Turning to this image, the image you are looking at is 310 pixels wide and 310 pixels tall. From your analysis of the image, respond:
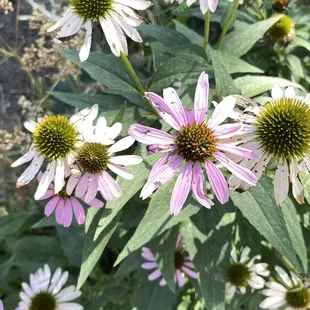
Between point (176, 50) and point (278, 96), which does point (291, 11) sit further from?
point (278, 96)

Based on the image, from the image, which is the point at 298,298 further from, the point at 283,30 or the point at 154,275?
the point at 283,30

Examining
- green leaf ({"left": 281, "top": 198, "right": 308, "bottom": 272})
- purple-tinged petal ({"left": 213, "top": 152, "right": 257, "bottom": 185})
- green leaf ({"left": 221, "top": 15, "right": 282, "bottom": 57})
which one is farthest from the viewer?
green leaf ({"left": 221, "top": 15, "right": 282, "bottom": 57})

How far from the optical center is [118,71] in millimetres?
1354

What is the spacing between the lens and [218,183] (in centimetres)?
91

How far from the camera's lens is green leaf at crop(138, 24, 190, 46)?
144 centimetres

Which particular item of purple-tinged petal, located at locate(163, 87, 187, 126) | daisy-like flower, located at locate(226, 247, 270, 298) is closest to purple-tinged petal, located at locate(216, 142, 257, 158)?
purple-tinged petal, located at locate(163, 87, 187, 126)

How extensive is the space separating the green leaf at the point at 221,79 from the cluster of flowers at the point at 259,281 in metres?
0.59

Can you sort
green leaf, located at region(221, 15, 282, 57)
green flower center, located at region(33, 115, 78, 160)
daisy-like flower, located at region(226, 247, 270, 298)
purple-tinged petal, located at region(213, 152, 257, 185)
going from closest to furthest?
purple-tinged petal, located at region(213, 152, 257, 185), green flower center, located at region(33, 115, 78, 160), green leaf, located at region(221, 15, 282, 57), daisy-like flower, located at region(226, 247, 270, 298)

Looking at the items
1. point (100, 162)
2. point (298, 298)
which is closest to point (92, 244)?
point (100, 162)

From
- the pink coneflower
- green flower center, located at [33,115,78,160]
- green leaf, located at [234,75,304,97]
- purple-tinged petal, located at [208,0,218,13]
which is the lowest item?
the pink coneflower

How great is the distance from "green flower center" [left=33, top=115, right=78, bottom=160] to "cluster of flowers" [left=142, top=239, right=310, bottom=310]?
1.60 feet

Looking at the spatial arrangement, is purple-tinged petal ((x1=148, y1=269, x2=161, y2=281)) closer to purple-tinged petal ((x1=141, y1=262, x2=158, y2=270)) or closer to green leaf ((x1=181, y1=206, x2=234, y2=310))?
purple-tinged petal ((x1=141, y1=262, x2=158, y2=270))

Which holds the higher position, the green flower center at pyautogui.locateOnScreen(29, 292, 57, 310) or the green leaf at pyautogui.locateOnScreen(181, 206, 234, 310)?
the green leaf at pyautogui.locateOnScreen(181, 206, 234, 310)

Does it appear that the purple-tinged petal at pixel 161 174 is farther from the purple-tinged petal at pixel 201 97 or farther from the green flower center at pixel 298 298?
the green flower center at pixel 298 298
